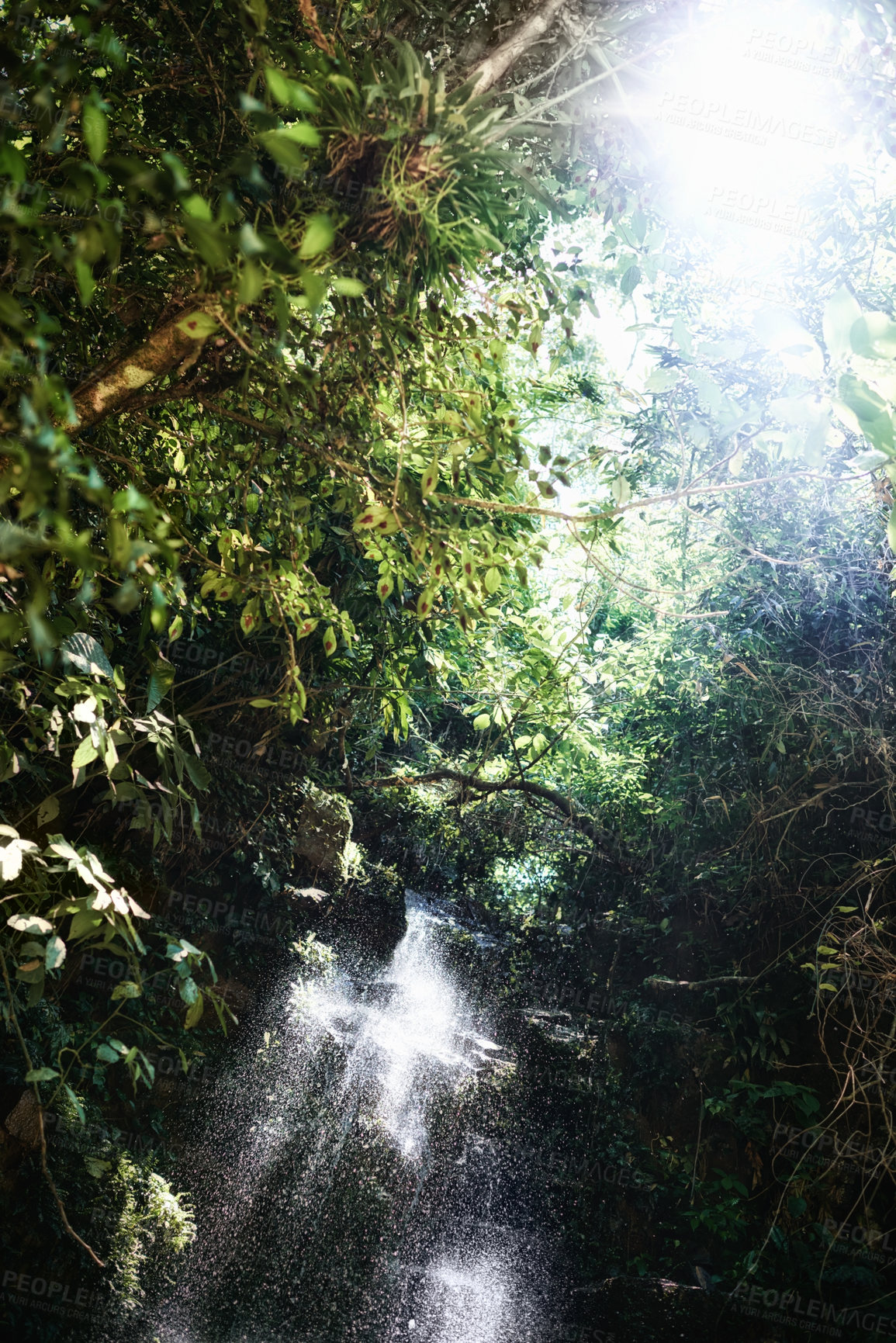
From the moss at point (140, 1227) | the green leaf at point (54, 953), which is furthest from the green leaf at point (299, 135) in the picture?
the moss at point (140, 1227)

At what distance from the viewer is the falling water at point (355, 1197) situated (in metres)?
4.79

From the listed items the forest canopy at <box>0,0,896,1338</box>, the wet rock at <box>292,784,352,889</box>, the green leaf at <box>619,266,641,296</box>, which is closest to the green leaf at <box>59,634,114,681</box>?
the forest canopy at <box>0,0,896,1338</box>

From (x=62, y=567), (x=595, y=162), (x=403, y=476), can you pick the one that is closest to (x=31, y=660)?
(x=62, y=567)

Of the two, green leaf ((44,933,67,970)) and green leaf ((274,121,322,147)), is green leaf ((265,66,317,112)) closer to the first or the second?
green leaf ((274,121,322,147))

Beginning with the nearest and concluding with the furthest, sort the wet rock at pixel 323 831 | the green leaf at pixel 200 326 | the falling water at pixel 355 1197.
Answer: the green leaf at pixel 200 326 < the falling water at pixel 355 1197 < the wet rock at pixel 323 831

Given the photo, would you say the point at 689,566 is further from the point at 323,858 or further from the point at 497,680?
the point at 323,858

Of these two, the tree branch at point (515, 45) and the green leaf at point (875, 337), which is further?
the tree branch at point (515, 45)

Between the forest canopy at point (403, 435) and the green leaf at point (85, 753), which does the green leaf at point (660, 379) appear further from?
the green leaf at point (85, 753)

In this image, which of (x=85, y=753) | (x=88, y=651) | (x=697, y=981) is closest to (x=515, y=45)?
(x=88, y=651)

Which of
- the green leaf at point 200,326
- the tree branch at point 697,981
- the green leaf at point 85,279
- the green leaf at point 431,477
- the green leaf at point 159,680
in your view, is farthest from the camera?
the tree branch at point 697,981

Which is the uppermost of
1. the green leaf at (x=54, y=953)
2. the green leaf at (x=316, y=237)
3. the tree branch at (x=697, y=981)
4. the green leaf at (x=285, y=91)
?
the green leaf at (x=285, y=91)

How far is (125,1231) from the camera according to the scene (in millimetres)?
3971

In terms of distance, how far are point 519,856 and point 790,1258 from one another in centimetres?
489

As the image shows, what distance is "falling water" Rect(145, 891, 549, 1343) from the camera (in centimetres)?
479
